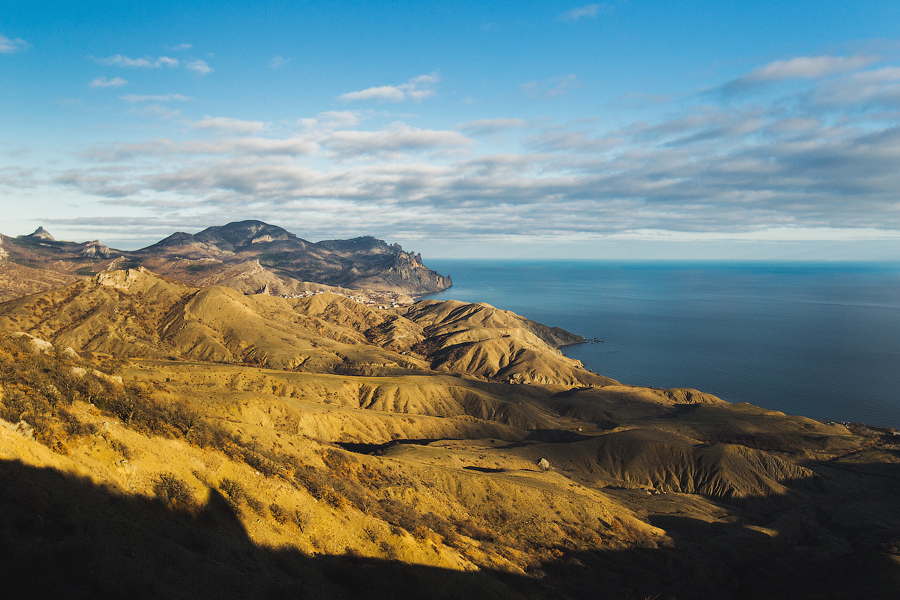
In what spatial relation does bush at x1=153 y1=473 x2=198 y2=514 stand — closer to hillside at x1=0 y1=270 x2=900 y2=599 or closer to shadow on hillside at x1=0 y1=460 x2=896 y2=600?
hillside at x1=0 y1=270 x2=900 y2=599

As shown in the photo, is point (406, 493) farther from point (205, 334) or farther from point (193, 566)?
point (205, 334)

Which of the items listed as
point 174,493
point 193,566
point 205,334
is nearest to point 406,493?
point 174,493

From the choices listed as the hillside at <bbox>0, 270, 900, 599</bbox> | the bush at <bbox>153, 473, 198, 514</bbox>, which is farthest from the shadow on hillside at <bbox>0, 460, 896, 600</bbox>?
the bush at <bbox>153, 473, 198, 514</bbox>

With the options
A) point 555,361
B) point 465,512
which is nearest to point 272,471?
point 465,512

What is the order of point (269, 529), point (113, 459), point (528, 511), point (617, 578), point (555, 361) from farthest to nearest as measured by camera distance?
point (555, 361)
point (528, 511)
point (617, 578)
point (269, 529)
point (113, 459)

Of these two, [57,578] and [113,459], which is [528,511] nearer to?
[113,459]
